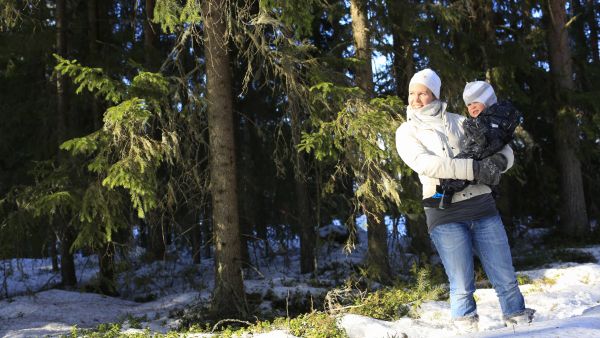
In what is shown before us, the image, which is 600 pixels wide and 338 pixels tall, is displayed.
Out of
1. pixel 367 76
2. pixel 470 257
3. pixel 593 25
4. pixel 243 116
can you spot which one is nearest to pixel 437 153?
pixel 470 257

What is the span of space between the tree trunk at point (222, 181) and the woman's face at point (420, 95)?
400 centimetres

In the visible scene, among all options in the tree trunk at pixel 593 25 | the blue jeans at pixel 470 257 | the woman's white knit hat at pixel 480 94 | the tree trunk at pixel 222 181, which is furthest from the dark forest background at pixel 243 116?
the blue jeans at pixel 470 257

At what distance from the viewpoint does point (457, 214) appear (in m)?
3.66

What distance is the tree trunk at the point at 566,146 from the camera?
1372cm

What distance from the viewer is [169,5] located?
667 cm

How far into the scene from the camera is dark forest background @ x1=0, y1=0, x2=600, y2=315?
6824mm

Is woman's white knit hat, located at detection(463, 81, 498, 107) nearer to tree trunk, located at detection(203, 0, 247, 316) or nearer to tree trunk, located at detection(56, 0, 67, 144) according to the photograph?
tree trunk, located at detection(203, 0, 247, 316)

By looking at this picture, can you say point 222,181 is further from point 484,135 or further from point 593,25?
point 593,25

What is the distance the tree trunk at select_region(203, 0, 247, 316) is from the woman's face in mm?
3999

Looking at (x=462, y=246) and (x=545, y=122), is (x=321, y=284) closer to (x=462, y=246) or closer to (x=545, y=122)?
(x=462, y=246)

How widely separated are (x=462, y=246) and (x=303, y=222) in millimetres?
8707

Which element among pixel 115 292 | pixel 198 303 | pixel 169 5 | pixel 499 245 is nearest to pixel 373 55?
pixel 169 5

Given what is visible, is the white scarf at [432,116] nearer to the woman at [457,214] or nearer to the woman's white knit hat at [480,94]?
the woman at [457,214]

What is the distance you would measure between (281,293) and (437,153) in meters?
5.87
